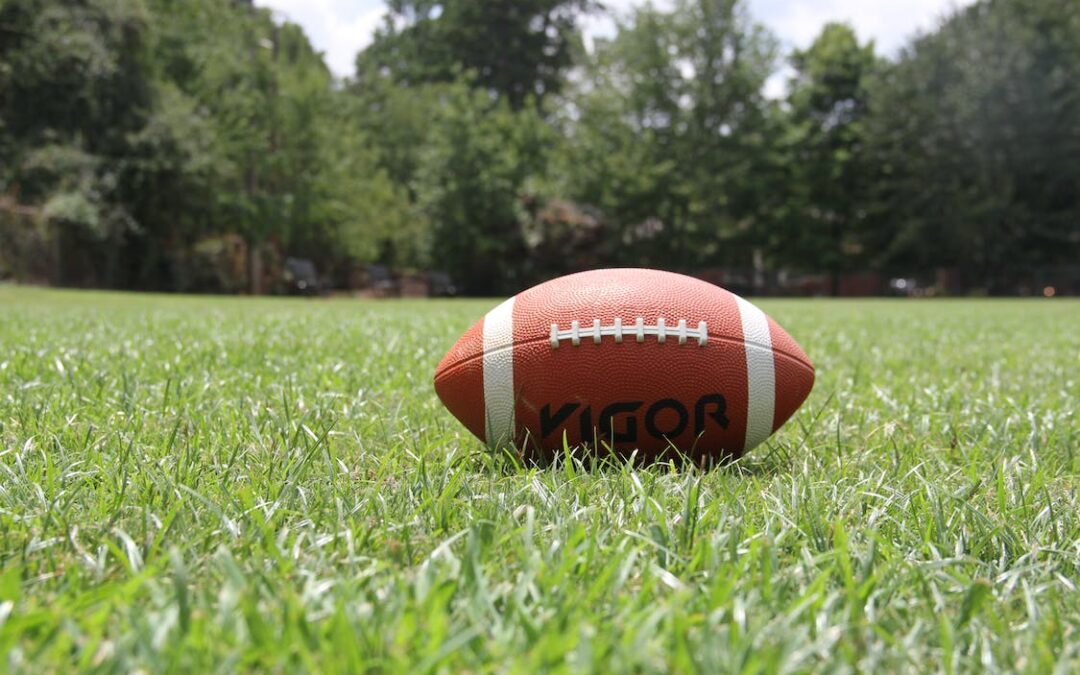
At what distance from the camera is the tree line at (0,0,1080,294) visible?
3212cm

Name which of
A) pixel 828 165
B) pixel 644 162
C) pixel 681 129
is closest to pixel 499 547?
pixel 644 162

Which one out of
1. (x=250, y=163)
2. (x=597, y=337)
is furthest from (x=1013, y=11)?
(x=597, y=337)

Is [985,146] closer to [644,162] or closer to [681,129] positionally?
[681,129]

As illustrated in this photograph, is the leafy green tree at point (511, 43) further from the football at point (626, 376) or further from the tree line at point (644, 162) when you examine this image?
the football at point (626, 376)

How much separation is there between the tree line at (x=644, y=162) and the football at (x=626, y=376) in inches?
1173

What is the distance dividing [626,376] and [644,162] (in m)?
37.9

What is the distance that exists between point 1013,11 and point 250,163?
36.8 meters

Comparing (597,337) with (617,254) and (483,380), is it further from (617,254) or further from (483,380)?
(617,254)

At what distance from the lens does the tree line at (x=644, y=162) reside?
105 ft

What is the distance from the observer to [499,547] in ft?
5.49

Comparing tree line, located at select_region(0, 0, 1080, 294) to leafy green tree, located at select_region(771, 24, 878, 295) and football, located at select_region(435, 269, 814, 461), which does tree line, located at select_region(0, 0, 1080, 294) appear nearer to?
leafy green tree, located at select_region(771, 24, 878, 295)

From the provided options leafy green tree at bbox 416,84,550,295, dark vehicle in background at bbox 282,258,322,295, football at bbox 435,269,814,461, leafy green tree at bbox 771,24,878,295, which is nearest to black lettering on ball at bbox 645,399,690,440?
football at bbox 435,269,814,461

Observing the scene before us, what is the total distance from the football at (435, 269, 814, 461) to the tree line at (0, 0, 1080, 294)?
97.8 feet

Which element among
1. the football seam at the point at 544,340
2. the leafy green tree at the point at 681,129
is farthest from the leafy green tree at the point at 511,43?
the football seam at the point at 544,340
